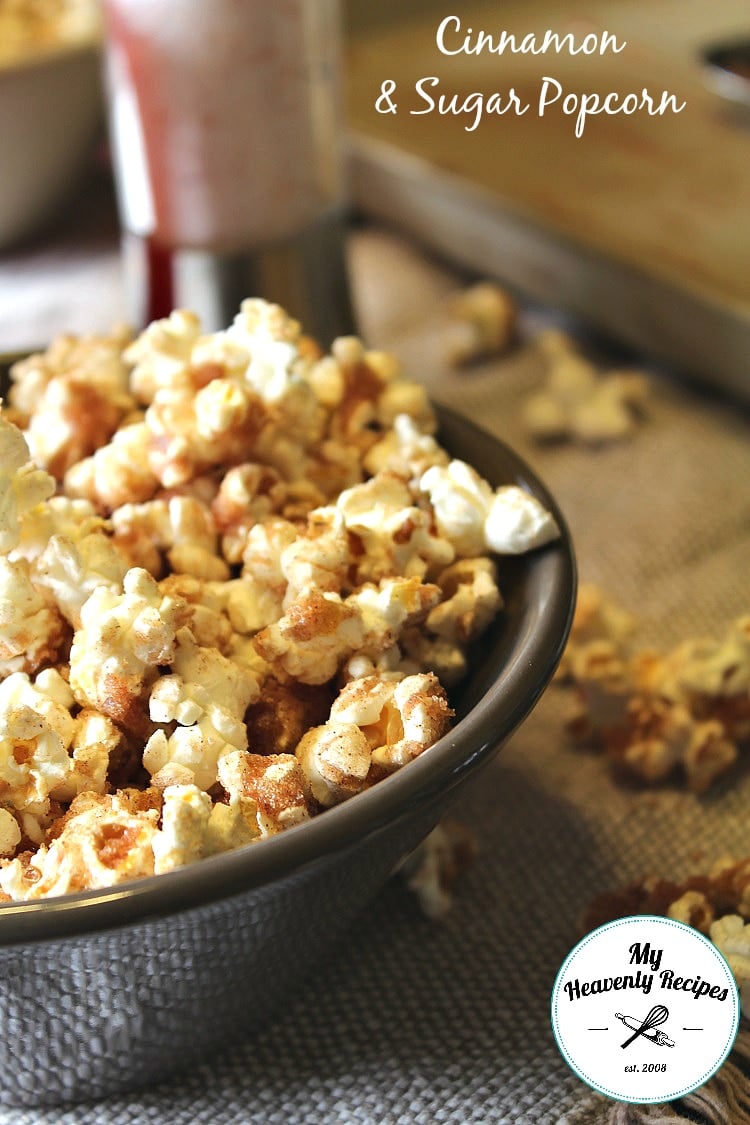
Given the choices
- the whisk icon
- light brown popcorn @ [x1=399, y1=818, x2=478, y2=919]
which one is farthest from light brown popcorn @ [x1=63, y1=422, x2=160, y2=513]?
the whisk icon

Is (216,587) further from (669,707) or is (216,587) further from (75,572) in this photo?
(669,707)

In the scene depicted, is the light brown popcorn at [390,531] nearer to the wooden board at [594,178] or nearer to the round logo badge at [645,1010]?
the round logo badge at [645,1010]

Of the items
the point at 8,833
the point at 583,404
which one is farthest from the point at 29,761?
the point at 583,404

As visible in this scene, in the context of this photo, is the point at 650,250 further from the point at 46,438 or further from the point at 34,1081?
the point at 34,1081

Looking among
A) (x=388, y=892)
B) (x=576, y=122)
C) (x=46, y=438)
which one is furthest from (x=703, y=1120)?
(x=576, y=122)

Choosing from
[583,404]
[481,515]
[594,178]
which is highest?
[481,515]
